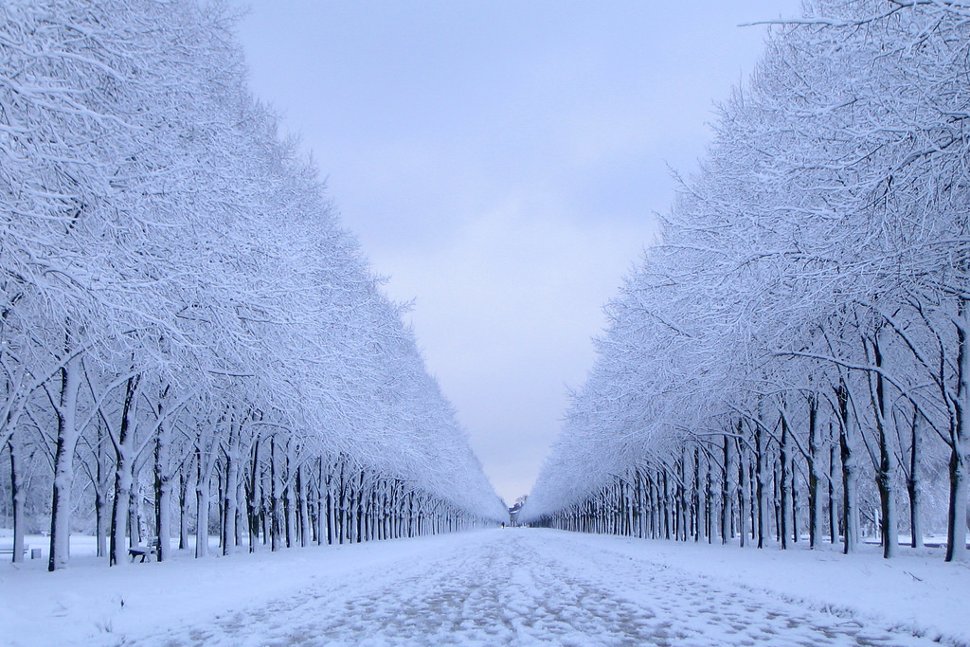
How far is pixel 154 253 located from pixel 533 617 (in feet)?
26.1

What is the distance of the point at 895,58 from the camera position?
11688 millimetres

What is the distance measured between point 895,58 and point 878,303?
5.87 m

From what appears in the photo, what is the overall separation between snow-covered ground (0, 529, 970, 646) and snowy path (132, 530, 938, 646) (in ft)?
0.07

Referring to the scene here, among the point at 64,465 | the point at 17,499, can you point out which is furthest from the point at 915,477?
the point at 17,499

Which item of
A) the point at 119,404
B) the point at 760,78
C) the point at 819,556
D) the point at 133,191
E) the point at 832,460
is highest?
the point at 760,78

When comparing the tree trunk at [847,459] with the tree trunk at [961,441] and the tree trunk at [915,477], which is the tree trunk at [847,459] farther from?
the tree trunk at [961,441]

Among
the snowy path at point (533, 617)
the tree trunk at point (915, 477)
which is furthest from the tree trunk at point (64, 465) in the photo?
the tree trunk at point (915, 477)

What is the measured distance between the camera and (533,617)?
941 cm

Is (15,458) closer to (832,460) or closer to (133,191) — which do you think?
(133,191)

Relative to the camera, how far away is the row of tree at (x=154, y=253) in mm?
9305

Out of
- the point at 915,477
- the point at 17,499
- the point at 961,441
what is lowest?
the point at 17,499

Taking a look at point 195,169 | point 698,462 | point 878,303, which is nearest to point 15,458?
point 195,169

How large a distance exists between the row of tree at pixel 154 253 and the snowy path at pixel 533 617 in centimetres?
422

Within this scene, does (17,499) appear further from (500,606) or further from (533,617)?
(533,617)
